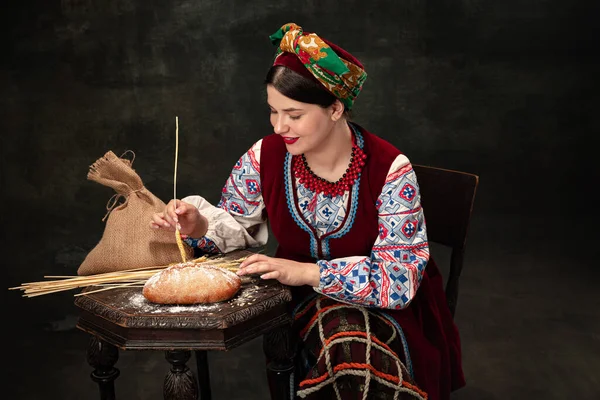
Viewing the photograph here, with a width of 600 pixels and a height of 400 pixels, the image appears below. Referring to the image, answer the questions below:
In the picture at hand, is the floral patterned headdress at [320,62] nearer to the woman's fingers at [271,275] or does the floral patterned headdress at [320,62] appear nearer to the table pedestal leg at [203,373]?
the woman's fingers at [271,275]

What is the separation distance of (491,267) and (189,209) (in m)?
2.74

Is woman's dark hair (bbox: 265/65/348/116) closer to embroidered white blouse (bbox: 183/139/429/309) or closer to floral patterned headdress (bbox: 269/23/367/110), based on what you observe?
floral patterned headdress (bbox: 269/23/367/110)

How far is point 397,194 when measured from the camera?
8.57 feet

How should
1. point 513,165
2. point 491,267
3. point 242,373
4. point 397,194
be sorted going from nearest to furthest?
point 397,194, point 242,373, point 491,267, point 513,165

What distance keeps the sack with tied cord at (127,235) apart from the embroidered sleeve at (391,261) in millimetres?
540

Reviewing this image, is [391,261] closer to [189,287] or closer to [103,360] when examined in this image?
[189,287]

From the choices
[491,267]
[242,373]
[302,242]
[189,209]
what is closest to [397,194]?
[302,242]

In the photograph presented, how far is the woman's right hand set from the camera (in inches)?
104

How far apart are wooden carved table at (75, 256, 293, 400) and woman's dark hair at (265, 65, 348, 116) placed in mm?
562

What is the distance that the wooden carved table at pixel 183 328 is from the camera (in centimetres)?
221

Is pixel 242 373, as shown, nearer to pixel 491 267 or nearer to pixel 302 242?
pixel 302 242

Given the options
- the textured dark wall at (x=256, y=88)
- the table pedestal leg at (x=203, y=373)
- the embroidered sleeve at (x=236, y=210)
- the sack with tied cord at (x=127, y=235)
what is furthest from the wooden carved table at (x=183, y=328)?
the textured dark wall at (x=256, y=88)

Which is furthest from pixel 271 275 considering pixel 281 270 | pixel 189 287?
pixel 189 287

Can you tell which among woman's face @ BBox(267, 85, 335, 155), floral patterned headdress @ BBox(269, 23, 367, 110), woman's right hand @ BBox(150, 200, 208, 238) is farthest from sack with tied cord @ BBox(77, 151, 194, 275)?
floral patterned headdress @ BBox(269, 23, 367, 110)
